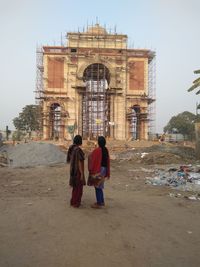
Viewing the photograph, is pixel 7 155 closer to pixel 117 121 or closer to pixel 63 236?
pixel 63 236

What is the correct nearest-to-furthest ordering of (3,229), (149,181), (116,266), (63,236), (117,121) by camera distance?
(116,266) < (63,236) < (3,229) < (149,181) < (117,121)

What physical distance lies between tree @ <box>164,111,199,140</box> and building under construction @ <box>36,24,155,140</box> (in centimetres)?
2037

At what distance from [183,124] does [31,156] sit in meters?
45.5

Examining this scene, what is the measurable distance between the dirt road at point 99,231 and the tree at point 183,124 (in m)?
49.9

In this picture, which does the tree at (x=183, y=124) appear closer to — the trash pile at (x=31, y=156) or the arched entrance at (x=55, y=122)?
the arched entrance at (x=55, y=122)

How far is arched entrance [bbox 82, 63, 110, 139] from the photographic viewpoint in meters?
36.8

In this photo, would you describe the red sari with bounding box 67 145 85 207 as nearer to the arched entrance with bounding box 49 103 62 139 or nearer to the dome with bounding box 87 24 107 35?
the arched entrance with bounding box 49 103 62 139

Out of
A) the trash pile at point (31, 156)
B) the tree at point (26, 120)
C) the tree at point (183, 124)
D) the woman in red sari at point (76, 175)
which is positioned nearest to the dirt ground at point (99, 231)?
the woman in red sari at point (76, 175)

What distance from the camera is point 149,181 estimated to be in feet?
34.2

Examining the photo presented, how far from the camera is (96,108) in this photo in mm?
38344

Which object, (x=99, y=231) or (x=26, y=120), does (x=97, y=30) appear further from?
(x=99, y=231)

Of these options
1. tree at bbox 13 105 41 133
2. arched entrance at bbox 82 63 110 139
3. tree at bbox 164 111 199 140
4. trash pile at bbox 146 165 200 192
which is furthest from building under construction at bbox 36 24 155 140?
trash pile at bbox 146 165 200 192

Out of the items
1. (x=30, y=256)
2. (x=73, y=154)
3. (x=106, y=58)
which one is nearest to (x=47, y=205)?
(x=73, y=154)

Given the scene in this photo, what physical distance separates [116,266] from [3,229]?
2.13m
